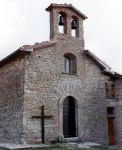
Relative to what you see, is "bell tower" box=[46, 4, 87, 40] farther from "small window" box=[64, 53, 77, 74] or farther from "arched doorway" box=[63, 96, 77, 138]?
"arched doorway" box=[63, 96, 77, 138]

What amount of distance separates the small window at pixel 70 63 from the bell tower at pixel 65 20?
125 cm

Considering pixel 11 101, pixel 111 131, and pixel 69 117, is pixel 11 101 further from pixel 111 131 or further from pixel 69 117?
pixel 111 131

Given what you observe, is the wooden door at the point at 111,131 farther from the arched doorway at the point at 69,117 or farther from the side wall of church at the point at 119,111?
the arched doorway at the point at 69,117

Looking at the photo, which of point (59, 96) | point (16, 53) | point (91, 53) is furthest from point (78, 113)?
point (16, 53)

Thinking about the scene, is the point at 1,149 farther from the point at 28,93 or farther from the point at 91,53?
the point at 91,53

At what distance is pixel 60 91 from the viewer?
52.6 feet

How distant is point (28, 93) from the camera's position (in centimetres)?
1474

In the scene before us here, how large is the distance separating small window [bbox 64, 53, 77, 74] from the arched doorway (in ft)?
5.52

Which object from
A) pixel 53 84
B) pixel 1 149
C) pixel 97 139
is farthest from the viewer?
pixel 97 139

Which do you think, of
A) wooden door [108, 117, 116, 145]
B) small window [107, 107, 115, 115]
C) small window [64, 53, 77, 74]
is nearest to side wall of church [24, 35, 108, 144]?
small window [64, 53, 77, 74]

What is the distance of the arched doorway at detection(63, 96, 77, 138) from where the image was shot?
16125 millimetres

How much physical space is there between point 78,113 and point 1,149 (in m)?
5.27

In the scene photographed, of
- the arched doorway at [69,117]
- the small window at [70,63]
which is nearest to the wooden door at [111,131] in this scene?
the arched doorway at [69,117]

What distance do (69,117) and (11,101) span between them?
3440mm
